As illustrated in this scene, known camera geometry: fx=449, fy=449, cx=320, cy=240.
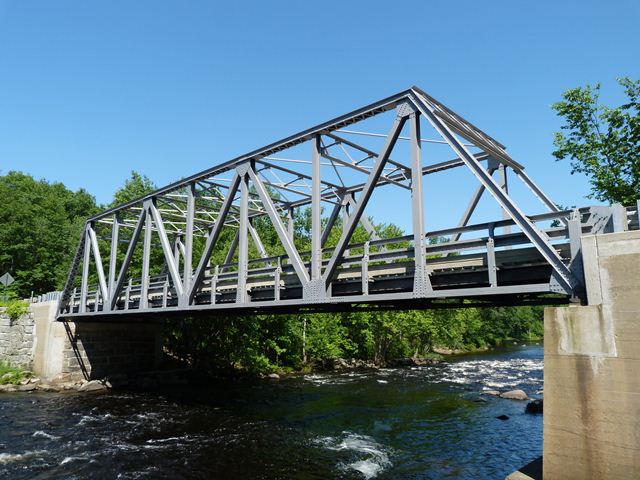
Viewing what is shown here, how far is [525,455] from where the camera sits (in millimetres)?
14664

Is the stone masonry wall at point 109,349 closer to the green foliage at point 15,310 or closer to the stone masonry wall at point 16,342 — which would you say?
the stone masonry wall at point 16,342

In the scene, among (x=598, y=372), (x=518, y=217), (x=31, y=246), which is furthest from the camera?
(x=31, y=246)

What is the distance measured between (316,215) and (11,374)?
24.5 meters

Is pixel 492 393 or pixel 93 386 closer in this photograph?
pixel 492 393

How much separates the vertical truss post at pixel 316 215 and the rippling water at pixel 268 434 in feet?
19.7

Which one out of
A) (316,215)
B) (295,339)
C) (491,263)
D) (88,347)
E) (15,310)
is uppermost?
(316,215)

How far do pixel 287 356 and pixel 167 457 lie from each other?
945 inches

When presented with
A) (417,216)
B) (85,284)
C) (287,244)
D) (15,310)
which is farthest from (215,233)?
(15,310)

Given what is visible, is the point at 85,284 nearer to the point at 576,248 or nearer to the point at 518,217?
the point at 518,217

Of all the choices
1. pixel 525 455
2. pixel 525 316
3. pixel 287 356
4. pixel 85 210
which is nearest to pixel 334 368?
pixel 287 356

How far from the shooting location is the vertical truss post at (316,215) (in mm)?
14203

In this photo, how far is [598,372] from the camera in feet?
25.1

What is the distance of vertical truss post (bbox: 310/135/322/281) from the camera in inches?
559

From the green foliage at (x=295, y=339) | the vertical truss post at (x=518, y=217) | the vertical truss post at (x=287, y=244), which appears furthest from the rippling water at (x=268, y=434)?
the vertical truss post at (x=518, y=217)
